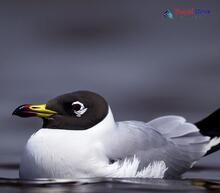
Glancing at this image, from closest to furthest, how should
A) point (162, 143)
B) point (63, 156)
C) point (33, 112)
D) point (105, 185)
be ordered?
1. point (105, 185)
2. point (63, 156)
3. point (33, 112)
4. point (162, 143)

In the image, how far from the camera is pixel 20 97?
1507 centimetres

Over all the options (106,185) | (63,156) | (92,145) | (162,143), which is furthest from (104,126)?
(106,185)

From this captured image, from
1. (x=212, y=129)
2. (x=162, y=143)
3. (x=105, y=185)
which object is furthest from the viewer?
(x=212, y=129)

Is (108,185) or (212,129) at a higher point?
(212,129)

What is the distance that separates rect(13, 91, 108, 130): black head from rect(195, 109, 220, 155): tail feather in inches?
51.8

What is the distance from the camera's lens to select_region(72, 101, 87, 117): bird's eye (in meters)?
11.1

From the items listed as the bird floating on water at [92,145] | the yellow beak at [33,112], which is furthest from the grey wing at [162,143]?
the yellow beak at [33,112]

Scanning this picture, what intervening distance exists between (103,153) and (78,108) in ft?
1.68

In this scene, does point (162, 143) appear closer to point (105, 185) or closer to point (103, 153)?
point (103, 153)

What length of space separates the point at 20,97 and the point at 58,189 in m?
4.82

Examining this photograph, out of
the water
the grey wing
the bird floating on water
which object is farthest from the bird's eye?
the water

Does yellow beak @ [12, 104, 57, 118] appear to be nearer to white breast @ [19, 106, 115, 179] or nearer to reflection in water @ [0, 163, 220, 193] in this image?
white breast @ [19, 106, 115, 179]

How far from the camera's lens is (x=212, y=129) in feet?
39.7

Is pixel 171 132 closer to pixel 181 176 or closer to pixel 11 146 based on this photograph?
pixel 181 176
